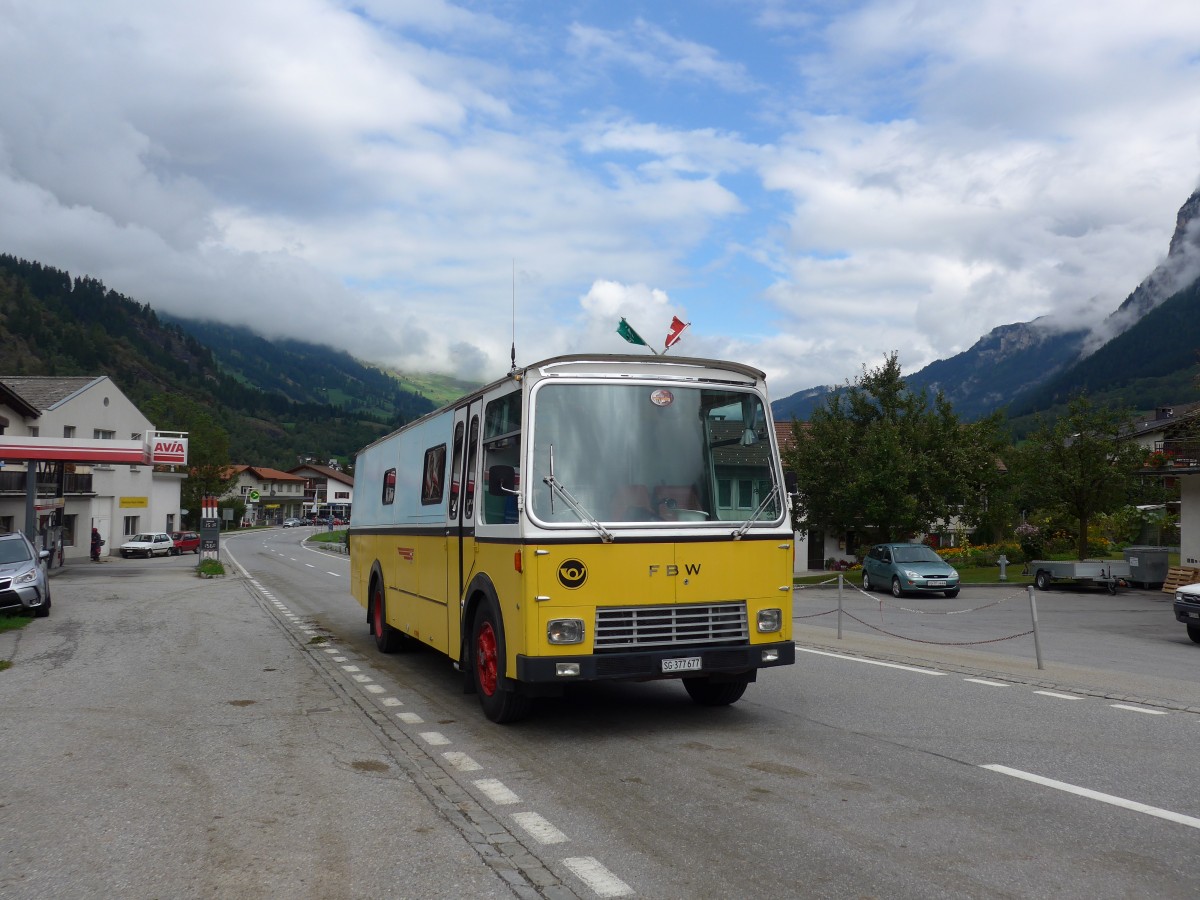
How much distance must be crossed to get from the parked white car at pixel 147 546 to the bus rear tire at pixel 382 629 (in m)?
48.3

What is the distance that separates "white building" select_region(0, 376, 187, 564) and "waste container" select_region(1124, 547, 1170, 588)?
107ft

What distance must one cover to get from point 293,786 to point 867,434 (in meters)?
34.2

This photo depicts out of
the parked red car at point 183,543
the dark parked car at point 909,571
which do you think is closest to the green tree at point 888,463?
the dark parked car at point 909,571

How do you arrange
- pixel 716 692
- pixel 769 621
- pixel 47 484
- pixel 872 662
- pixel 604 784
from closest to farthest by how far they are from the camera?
pixel 604 784 → pixel 769 621 → pixel 716 692 → pixel 872 662 → pixel 47 484

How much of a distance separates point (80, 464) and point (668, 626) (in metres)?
59.1

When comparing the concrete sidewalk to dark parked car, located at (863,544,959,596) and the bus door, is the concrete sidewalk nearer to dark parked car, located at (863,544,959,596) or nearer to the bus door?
the bus door

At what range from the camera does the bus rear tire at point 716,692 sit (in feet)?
29.8

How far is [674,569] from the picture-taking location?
25.9 feet

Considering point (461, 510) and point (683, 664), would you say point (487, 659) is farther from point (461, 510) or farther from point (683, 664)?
point (683, 664)

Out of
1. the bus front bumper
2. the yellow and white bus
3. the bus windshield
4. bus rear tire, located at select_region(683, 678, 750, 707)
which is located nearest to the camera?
the bus front bumper

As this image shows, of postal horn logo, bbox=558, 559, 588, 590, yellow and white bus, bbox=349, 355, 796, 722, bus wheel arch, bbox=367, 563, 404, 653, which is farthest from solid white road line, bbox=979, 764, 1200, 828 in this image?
bus wheel arch, bbox=367, 563, 404, 653

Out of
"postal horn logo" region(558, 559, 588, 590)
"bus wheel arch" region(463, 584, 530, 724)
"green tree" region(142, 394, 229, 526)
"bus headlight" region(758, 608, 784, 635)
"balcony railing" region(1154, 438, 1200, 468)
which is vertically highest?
"green tree" region(142, 394, 229, 526)

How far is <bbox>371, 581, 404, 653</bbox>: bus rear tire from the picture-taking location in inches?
536

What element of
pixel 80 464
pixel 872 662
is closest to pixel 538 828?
pixel 872 662
